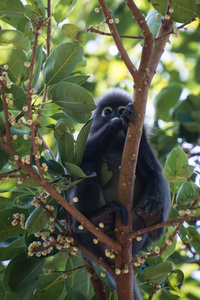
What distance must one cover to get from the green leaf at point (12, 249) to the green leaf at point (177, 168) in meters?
1.23

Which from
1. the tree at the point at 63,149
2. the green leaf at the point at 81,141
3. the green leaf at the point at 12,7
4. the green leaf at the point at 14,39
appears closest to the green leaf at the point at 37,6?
the tree at the point at 63,149

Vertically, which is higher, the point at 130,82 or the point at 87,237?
the point at 130,82

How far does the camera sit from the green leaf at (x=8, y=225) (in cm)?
295

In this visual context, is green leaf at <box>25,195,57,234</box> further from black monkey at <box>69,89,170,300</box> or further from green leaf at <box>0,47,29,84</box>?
green leaf at <box>0,47,29,84</box>

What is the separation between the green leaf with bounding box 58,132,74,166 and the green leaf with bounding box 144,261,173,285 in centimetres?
91

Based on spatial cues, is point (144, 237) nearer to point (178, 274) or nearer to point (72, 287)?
point (178, 274)

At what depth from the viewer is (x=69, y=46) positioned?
99.0 inches

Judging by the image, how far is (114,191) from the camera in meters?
3.70

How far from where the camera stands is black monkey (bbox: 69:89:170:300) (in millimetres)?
3084

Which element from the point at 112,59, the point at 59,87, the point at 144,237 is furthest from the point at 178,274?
the point at 112,59

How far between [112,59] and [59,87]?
3576 millimetres

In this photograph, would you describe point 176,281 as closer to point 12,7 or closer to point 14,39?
point 14,39

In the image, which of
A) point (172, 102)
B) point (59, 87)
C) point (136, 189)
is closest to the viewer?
point (59, 87)

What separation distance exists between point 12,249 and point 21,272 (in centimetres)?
23
